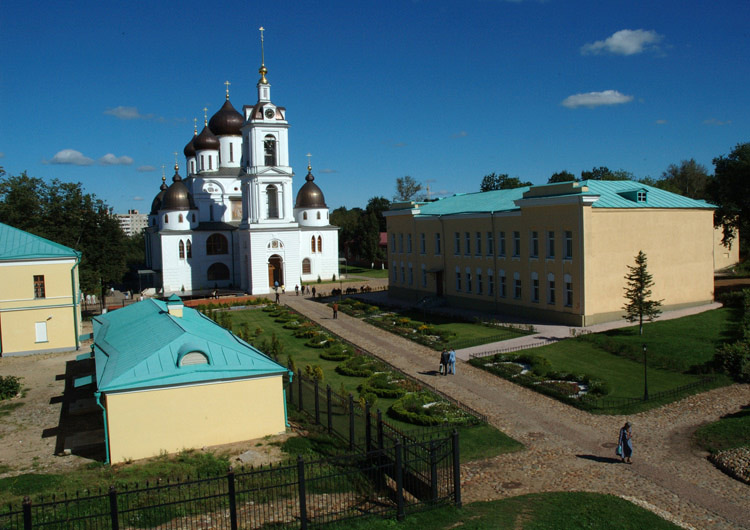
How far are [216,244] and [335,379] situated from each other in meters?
38.4

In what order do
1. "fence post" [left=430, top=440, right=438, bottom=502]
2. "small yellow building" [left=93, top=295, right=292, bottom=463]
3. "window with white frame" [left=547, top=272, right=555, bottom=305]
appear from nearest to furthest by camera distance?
"fence post" [left=430, top=440, right=438, bottom=502], "small yellow building" [left=93, top=295, right=292, bottom=463], "window with white frame" [left=547, top=272, right=555, bottom=305]

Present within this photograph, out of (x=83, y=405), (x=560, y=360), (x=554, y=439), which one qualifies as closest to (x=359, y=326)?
(x=560, y=360)

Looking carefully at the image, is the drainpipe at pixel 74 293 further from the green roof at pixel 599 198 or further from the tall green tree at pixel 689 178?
the tall green tree at pixel 689 178

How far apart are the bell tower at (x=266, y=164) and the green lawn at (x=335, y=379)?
459 inches

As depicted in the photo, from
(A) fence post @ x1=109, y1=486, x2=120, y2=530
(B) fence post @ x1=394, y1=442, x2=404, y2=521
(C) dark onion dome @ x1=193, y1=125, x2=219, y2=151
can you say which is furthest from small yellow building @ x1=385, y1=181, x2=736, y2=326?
(C) dark onion dome @ x1=193, y1=125, x2=219, y2=151

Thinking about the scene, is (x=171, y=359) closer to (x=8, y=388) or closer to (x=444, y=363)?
(x=8, y=388)

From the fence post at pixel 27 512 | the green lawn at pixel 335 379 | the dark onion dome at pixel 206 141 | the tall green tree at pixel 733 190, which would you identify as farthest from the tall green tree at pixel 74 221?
the tall green tree at pixel 733 190

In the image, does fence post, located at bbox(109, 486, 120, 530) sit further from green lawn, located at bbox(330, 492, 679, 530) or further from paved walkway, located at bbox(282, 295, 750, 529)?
paved walkway, located at bbox(282, 295, 750, 529)

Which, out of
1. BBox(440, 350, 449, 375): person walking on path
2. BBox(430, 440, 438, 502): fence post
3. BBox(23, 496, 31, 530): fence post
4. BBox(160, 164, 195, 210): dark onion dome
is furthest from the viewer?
BBox(160, 164, 195, 210): dark onion dome

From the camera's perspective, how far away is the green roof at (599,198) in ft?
101

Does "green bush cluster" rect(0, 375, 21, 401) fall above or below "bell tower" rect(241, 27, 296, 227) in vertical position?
below

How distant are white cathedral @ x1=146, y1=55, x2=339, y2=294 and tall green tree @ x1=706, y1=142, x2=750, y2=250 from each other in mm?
33230

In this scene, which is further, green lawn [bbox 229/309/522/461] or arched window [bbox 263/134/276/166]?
arched window [bbox 263/134/276/166]

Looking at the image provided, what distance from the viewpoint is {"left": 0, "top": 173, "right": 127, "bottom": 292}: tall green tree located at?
1743 inches
